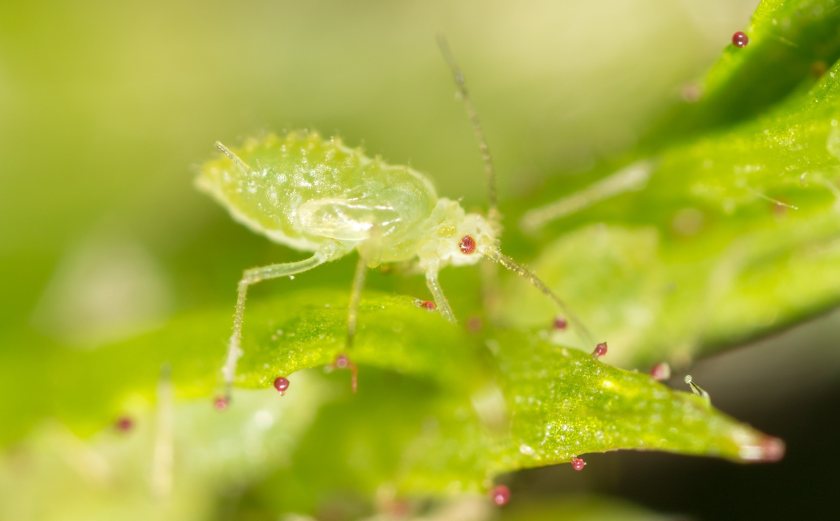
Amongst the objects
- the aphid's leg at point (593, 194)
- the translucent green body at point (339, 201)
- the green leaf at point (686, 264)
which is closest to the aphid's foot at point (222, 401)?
the translucent green body at point (339, 201)

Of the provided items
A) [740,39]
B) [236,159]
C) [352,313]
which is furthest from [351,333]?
[740,39]

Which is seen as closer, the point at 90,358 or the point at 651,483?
the point at 90,358

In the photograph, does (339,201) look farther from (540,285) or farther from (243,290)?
(540,285)

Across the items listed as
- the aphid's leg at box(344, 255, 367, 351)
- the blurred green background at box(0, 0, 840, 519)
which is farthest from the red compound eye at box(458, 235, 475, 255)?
the blurred green background at box(0, 0, 840, 519)

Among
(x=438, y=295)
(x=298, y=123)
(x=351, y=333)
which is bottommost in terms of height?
(x=351, y=333)

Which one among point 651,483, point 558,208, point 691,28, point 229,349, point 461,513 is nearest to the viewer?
point 229,349

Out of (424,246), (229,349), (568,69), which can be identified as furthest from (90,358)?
(568,69)

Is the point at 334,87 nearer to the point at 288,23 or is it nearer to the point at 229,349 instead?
the point at 288,23
